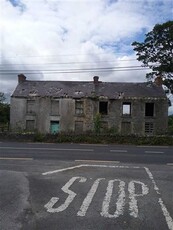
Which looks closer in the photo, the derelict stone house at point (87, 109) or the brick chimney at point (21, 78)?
the derelict stone house at point (87, 109)

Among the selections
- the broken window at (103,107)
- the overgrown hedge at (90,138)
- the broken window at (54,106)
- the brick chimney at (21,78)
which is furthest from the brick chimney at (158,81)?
the brick chimney at (21,78)

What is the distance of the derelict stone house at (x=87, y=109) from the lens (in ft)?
136

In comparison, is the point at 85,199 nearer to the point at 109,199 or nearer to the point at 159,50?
the point at 109,199

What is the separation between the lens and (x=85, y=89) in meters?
43.2

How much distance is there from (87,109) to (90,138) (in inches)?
534

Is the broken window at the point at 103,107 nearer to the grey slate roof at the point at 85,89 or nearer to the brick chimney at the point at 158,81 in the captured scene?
the grey slate roof at the point at 85,89

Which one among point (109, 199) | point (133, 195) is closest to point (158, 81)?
point (133, 195)

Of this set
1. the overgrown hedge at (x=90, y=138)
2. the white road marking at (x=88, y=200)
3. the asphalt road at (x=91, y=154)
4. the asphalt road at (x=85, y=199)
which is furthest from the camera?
the overgrown hedge at (x=90, y=138)

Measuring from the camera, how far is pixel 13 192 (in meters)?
7.52

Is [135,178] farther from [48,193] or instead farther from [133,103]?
[133,103]

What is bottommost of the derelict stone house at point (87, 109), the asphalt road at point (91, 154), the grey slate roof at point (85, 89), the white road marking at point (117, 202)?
the white road marking at point (117, 202)

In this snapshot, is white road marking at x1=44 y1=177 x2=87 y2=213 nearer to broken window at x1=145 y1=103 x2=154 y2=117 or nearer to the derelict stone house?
the derelict stone house

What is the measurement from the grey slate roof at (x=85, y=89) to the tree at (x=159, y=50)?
196cm

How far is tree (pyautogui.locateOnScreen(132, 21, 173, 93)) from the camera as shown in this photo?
39.8 m
